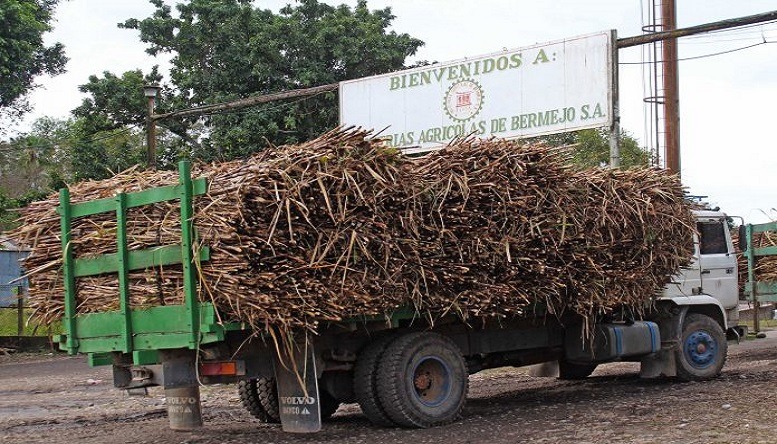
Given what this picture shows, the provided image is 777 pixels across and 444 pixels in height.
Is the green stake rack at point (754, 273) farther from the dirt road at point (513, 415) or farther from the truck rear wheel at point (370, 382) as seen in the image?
the truck rear wheel at point (370, 382)

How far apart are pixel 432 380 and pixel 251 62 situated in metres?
19.1

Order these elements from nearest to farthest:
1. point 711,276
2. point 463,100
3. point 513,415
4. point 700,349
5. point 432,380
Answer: point 432,380 < point 513,415 < point 700,349 < point 711,276 < point 463,100

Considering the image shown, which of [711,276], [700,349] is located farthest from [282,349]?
[711,276]

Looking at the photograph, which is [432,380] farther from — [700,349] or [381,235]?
[700,349]

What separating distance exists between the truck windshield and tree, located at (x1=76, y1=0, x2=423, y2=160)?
48.2ft

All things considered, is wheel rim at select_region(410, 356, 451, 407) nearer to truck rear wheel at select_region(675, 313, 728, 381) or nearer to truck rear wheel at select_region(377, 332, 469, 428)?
truck rear wheel at select_region(377, 332, 469, 428)

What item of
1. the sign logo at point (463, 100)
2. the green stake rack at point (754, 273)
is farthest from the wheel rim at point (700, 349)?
the sign logo at point (463, 100)

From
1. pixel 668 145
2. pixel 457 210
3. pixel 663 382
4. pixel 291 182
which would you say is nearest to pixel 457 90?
pixel 668 145

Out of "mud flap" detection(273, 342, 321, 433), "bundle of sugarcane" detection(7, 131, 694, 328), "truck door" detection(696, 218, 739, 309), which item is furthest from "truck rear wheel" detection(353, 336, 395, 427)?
"truck door" detection(696, 218, 739, 309)

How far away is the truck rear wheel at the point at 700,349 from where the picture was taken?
12617 mm

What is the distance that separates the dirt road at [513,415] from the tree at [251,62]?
491 inches

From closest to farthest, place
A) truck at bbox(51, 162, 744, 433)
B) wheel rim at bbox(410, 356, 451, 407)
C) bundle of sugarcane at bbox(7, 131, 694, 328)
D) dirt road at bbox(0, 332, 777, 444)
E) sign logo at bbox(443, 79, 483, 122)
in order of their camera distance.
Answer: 1. bundle of sugarcane at bbox(7, 131, 694, 328)
2. truck at bbox(51, 162, 744, 433)
3. dirt road at bbox(0, 332, 777, 444)
4. wheel rim at bbox(410, 356, 451, 407)
5. sign logo at bbox(443, 79, 483, 122)

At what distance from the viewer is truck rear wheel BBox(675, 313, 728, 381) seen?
12617mm

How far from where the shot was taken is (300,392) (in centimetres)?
886
